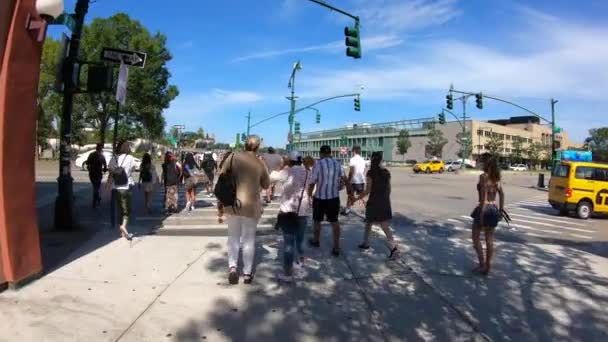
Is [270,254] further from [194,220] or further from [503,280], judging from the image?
[194,220]

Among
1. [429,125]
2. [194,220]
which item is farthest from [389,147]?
[194,220]

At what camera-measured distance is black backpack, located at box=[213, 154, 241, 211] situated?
5680mm

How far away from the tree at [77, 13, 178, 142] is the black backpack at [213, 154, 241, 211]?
39.8 meters

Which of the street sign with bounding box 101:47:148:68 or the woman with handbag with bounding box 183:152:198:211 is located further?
the woman with handbag with bounding box 183:152:198:211

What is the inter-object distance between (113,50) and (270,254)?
4.41 m

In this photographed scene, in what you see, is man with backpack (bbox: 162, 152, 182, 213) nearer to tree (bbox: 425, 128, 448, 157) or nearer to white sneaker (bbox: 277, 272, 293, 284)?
white sneaker (bbox: 277, 272, 293, 284)

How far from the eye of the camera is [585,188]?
50.9 feet

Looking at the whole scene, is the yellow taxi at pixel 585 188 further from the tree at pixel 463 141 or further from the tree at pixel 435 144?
the tree at pixel 435 144

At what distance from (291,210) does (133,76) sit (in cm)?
4228

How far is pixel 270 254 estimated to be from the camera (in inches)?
293

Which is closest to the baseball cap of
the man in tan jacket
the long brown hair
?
the man in tan jacket

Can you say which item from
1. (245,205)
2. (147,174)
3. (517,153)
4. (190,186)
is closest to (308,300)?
(245,205)

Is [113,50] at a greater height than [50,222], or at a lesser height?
greater

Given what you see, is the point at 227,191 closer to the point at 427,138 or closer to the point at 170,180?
the point at 170,180
